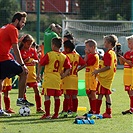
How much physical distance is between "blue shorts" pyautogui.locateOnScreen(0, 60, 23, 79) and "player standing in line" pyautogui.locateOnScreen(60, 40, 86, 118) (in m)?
1.01

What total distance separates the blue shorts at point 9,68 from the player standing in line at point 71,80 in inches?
39.6

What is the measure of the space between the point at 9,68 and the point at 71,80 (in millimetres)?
1231

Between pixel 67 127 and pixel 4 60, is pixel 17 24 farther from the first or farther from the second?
pixel 67 127

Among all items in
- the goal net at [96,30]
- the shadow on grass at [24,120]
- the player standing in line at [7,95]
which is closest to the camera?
the shadow on grass at [24,120]

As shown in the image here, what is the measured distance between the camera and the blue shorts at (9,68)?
988 centimetres

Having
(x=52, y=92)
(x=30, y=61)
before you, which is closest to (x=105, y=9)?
(x=30, y=61)

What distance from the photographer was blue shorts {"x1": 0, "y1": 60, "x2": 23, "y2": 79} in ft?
32.4

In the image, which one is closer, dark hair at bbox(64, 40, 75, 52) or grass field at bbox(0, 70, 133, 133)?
grass field at bbox(0, 70, 133, 133)

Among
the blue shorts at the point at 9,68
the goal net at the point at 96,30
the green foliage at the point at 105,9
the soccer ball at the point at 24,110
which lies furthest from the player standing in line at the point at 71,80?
the green foliage at the point at 105,9

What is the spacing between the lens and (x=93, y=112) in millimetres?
10594

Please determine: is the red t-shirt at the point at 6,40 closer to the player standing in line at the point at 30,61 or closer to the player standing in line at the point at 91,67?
the player standing in line at the point at 30,61

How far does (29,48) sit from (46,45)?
2.26ft

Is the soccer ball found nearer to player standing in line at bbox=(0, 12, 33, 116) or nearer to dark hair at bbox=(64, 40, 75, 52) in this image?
player standing in line at bbox=(0, 12, 33, 116)

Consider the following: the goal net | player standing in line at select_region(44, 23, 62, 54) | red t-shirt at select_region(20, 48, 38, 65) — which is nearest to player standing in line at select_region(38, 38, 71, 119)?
red t-shirt at select_region(20, 48, 38, 65)
